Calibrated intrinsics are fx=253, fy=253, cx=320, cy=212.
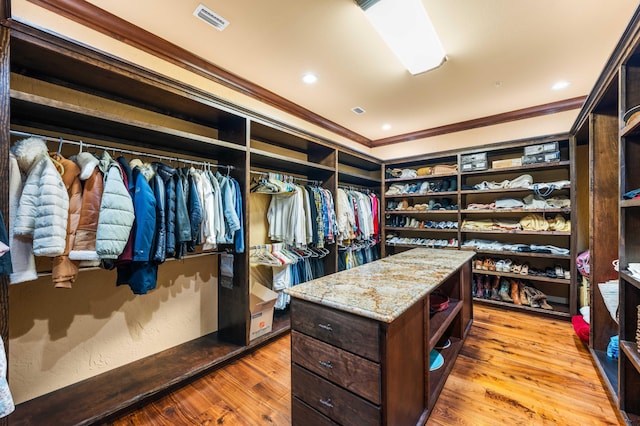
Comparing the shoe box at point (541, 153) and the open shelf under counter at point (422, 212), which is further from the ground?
the shoe box at point (541, 153)

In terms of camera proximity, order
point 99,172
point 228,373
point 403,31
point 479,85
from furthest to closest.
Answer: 1. point 479,85
2. point 228,373
3. point 403,31
4. point 99,172

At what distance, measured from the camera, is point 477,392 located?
5.57 feet

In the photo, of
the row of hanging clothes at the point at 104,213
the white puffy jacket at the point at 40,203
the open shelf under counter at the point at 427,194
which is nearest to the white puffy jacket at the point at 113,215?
the row of hanging clothes at the point at 104,213

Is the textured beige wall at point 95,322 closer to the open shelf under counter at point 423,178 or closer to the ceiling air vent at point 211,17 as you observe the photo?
the ceiling air vent at point 211,17

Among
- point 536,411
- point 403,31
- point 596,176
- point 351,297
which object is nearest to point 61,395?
point 351,297

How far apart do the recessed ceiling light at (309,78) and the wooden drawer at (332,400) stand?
245 centimetres

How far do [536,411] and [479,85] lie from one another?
285cm

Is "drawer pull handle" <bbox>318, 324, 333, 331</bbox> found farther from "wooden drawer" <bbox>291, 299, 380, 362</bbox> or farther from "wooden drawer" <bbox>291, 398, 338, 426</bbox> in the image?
"wooden drawer" <bbox>291, 398, 338, 426</bbox>

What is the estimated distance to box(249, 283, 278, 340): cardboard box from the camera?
2.23 meters

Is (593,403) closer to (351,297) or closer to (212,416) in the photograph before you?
(351,297)

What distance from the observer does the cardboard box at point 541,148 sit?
2.90 metres

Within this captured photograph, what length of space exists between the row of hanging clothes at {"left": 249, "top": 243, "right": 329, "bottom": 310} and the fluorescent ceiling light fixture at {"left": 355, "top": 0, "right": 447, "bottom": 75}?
2.12m

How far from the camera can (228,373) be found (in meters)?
1.97

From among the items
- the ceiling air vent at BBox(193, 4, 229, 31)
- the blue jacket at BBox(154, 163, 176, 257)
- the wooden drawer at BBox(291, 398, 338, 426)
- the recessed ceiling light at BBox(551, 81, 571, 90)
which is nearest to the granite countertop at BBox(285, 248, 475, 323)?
the wooden drawer at BBox(291, 398, 338, 426)
